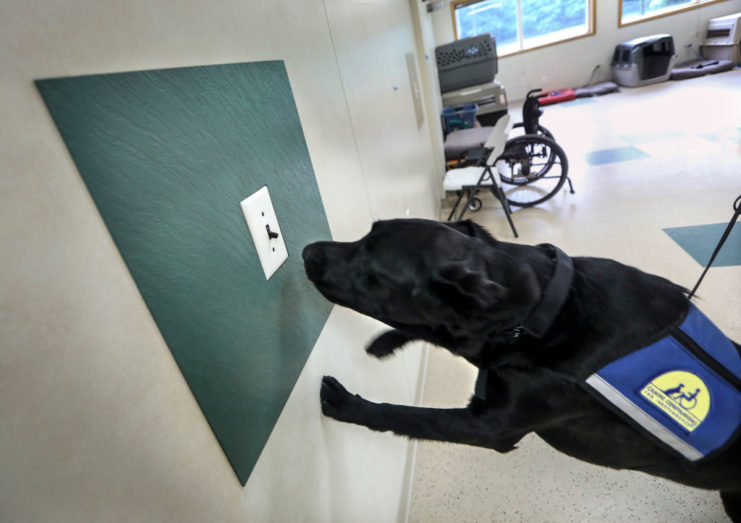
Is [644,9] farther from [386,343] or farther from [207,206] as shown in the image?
[207,206]

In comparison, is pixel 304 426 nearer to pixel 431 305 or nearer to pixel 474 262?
pixel 431 305

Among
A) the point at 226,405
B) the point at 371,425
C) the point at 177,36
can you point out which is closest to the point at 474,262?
the point at 371,425

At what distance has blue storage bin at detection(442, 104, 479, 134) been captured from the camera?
5309 millimetres

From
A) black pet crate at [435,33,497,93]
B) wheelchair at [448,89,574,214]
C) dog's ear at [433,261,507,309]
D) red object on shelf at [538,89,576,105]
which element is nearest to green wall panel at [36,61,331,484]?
dog's ear at [433,261,507,309]

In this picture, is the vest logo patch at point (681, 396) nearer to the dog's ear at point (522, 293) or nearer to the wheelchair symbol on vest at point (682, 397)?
the wheelchair symbol on vest at point (682, 397)

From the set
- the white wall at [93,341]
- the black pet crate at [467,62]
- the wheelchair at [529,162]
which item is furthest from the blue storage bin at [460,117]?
the white wall at [93,341]

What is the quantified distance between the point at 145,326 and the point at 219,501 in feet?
0.96

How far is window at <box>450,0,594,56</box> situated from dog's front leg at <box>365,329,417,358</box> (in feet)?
32.2

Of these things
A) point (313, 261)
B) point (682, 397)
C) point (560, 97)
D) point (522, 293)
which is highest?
point (313, 261)

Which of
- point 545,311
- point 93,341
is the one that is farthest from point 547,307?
point 93,341

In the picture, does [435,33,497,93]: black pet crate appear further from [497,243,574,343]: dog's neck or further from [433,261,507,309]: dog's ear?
[433,261,507,309]: dog's ear

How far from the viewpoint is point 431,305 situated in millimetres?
902

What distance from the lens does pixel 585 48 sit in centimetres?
884

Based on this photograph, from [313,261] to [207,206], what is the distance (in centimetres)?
34
